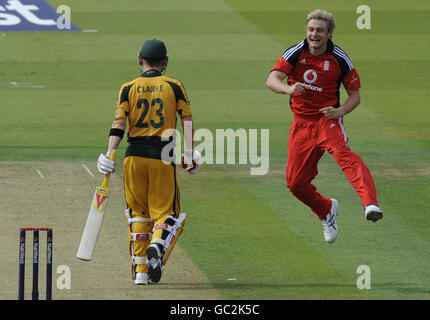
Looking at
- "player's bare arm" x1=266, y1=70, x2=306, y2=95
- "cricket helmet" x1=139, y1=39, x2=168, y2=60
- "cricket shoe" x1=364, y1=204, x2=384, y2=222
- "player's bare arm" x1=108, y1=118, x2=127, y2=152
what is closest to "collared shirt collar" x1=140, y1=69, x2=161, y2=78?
"cricket helmet" x1=139, y1=39, x2=168, y2=60

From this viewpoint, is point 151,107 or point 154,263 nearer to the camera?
point 154,263

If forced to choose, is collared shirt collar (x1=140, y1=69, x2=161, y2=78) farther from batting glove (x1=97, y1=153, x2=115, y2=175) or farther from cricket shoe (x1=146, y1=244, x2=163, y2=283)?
cricket shoe (x1=146, y1=244, x2=163, y2=283)

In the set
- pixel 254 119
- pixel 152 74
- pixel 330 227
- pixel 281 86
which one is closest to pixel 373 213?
pixel 330 227

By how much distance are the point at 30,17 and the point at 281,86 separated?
62.2 ft

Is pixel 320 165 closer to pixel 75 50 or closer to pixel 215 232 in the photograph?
pixel 215 232

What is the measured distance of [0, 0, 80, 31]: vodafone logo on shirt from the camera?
27.7m

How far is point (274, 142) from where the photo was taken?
1772 centimetres

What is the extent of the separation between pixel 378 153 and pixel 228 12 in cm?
1268

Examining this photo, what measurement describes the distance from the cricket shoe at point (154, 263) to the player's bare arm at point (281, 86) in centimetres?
193

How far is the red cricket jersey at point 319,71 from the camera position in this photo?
10477 millimetres

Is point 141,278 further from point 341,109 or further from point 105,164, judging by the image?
point 341,109

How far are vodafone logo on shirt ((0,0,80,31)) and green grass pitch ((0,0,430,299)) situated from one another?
42 cm

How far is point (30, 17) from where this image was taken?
28.3 meters

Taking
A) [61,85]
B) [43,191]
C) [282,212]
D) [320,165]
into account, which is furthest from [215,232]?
[61,85]
